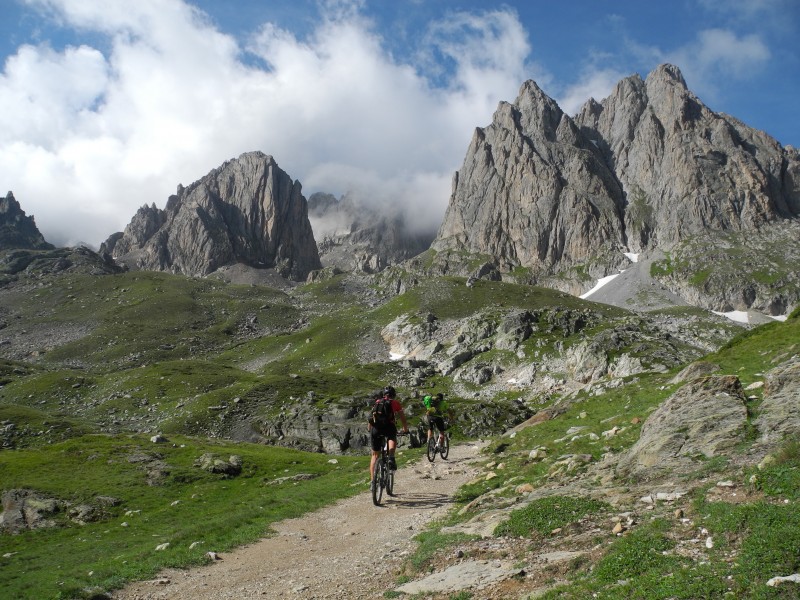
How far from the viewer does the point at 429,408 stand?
31.6 meters

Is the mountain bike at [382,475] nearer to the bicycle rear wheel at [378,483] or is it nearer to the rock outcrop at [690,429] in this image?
the bicycle rear wheel at [378,483]

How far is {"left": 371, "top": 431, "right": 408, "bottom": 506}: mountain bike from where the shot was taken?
2186 cm

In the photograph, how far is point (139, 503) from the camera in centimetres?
3388

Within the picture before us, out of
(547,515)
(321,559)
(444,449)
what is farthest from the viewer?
(444,449)

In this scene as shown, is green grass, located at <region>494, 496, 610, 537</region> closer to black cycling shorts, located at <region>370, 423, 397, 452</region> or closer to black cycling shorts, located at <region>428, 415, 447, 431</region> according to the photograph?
black cycling shorts, located at <region>370, 423, 397, 452</region>

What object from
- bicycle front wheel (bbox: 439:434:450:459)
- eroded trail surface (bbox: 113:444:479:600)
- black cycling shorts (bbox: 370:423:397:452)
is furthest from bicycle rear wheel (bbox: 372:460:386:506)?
bicycle front wheel (bbox: 439:434:450:459)

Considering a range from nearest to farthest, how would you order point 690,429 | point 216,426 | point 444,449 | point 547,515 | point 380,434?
point 547,515
point 690,429
point 380,434
point 444,449
point 216,426

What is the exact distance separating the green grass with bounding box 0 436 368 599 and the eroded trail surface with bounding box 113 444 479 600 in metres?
1.32

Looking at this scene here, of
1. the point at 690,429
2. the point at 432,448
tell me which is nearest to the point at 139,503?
the point at 432,448

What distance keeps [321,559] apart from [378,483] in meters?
7.04

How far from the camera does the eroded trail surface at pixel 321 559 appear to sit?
1298cm

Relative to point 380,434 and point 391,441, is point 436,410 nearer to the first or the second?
point 391,441

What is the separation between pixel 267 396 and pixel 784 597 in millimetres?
83584

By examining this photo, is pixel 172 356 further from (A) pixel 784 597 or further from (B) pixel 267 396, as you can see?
(A) pixel 784 597
